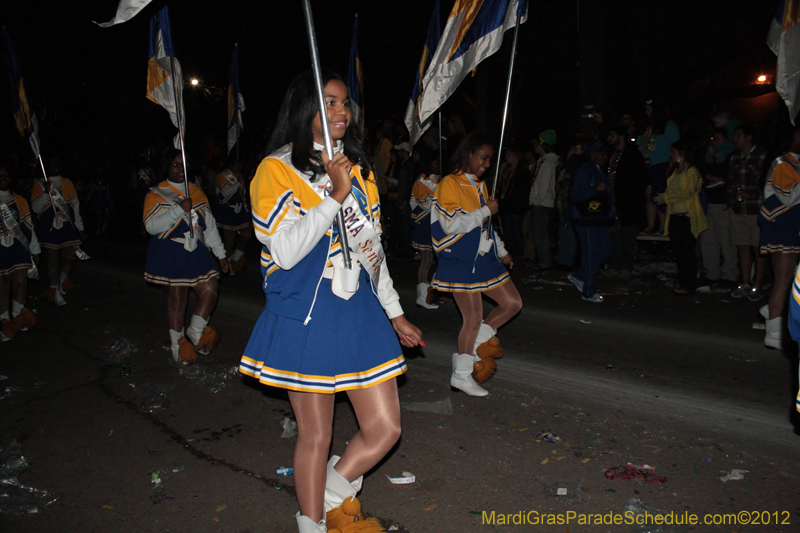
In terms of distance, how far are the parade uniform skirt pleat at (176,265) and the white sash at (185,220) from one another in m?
0.05

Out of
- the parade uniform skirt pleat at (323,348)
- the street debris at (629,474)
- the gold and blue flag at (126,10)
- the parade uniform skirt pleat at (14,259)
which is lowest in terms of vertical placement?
the street debris at (629,474)

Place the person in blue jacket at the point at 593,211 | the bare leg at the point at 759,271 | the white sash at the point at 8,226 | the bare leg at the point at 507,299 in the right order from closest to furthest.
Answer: the bare leg at the point at 507,299
the white sash at the point at 8,226
the bare leg at the point at 759,271
the person in blue jacket at the point at 593,211

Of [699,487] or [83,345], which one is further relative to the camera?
[83,345]

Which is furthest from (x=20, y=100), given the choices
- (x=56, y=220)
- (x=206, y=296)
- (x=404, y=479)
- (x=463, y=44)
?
(x=404, y=479)

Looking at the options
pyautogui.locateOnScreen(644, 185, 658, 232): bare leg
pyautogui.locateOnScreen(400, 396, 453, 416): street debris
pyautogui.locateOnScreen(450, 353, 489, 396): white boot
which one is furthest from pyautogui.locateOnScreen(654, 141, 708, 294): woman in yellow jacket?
pyautogui.locateOnScreen(400, 396, 453, 416): street debris

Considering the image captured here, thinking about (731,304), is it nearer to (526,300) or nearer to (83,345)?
(526,300)

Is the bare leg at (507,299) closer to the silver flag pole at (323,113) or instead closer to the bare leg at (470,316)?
the bare leg at (470,316)

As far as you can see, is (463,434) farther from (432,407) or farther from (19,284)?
(19,284)

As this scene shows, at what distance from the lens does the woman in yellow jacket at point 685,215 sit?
8.24 meters

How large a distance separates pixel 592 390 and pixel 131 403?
3748 mm

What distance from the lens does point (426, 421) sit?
4.38 m

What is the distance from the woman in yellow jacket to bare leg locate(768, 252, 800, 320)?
94.8 inches

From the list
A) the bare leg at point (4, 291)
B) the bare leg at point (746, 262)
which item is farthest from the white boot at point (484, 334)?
the bare leg at point (4, 291)

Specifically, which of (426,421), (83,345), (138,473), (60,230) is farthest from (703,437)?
(60,230)
